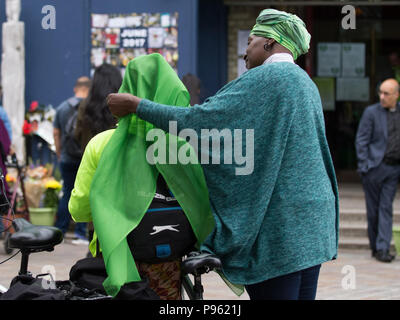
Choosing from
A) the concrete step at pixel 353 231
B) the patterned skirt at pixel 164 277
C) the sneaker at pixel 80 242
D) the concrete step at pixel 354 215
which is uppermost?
the patterned skirt at pixel 164 277

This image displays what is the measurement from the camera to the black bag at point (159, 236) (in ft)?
11.3

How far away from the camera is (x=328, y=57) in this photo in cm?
1345

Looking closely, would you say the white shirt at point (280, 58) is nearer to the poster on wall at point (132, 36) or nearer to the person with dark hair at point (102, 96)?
the person with dark hair at point (102, 96)

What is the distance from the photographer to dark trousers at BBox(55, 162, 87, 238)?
30.9 feet

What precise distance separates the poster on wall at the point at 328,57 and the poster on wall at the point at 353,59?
0.32ft

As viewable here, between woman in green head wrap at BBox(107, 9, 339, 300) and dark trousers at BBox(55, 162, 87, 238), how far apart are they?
6.16 metres

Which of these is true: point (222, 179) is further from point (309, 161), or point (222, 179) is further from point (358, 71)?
point (358, 71)

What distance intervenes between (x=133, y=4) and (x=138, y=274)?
824 centimetres

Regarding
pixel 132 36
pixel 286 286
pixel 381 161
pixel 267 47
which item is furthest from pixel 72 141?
pixel 286 286

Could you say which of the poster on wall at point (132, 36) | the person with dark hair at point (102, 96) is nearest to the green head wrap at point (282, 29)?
the person with dark hair at point (102, 96)

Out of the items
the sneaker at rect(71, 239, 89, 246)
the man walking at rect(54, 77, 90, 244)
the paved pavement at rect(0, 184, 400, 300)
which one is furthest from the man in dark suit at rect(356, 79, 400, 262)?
the sneaker at rect(71, 239, 89, 246)

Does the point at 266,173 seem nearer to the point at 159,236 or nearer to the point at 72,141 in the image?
the point at 159,236

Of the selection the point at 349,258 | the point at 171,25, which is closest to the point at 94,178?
the point at 349,258

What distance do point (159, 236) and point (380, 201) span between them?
6.24 m
